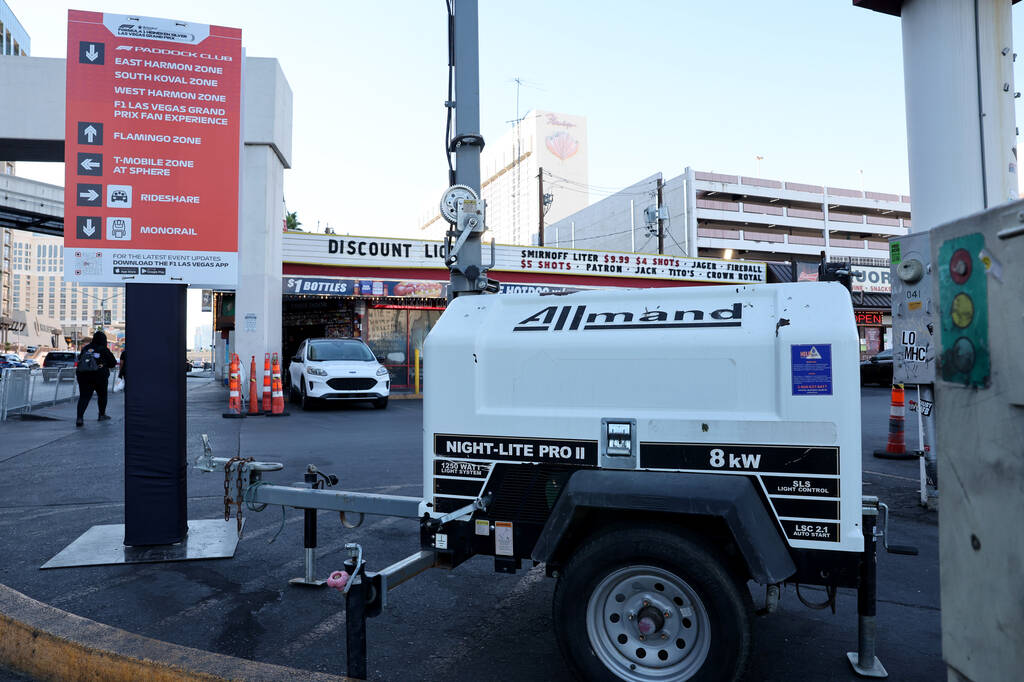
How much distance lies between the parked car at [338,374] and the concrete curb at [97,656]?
12812 mm

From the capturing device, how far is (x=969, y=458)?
1.75 m

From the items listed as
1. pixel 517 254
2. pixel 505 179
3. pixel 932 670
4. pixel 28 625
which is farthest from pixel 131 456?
pixel 505 179

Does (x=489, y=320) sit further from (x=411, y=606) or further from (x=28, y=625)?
(x=28, y=625)

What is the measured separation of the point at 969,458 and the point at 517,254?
73.9ft

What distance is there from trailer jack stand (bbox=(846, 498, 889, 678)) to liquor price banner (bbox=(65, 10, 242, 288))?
490cm

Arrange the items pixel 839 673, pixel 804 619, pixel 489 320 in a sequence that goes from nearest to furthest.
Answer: pixel 839 673 → pixel 489 320 → pixel 804 619

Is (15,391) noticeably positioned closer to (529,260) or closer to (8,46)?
(529,260)

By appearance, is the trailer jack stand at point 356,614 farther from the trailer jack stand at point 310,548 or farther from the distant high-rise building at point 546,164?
the distant high-rise building at point 546,164

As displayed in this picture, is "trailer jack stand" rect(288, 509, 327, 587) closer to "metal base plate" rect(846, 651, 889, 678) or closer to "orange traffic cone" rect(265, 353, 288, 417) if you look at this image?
"metal base plate" rect(846, 651, 889, 678)

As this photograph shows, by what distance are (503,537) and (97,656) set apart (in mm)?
1959

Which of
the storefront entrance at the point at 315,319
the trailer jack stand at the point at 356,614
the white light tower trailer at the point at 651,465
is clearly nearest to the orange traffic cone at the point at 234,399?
the storefront entrance at the point at 315,319

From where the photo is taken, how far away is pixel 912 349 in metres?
5.88

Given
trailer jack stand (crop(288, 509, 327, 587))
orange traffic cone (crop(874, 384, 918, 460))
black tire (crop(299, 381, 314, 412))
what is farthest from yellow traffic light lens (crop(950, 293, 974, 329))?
black tire (crop(299, 381, 314, 412))

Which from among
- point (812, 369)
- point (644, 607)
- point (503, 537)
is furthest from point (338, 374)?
point (812, 369)
